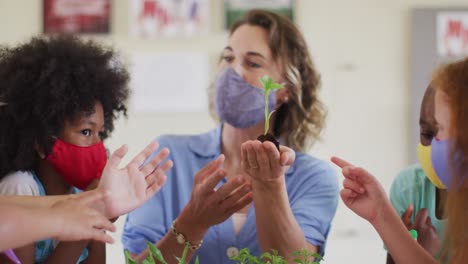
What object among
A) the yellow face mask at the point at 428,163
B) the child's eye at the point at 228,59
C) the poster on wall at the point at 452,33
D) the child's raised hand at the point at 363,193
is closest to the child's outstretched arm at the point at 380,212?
the child's raised hand at the point at 363,193

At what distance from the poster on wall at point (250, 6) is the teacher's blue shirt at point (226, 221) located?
1.63 meters

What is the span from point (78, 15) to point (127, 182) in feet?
7.94

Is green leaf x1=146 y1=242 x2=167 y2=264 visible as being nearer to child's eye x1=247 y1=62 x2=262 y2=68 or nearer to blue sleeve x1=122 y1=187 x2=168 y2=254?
blue sleeve x1=122 y1=187 x2=168 y2=254

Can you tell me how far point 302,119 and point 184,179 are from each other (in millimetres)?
457

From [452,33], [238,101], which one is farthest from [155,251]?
[452,33]

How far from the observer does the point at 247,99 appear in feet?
5.96

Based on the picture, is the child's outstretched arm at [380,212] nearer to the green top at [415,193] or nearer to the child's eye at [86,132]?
the green top at [415,193]

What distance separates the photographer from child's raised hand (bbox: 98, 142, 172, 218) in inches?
50.9

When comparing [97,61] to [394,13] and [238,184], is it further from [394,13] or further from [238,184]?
[394,13]

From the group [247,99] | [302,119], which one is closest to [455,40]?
[302,119]

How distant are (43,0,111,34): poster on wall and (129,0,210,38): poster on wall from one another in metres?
0.17

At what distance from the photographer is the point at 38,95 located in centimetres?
158

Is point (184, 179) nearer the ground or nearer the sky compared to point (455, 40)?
nearer the ground

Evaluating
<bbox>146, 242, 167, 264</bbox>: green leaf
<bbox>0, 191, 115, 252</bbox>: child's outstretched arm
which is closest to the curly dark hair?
<bbox>0, 191, 115, 252</bbox>: child's outstretched arm
